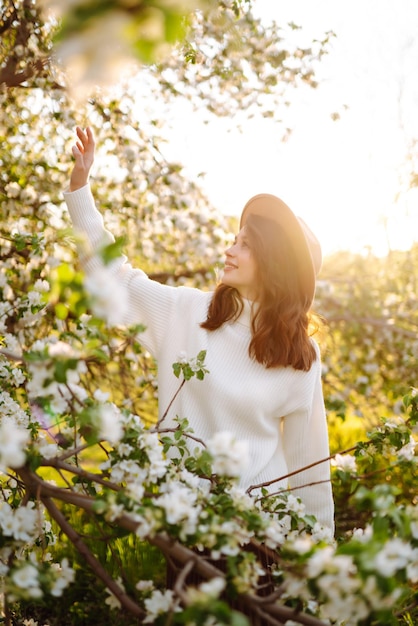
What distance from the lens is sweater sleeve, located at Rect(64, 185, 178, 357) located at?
1900mm

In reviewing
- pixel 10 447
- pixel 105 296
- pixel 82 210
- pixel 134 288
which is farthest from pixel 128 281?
pixel 105 296

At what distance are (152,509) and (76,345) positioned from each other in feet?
1.11

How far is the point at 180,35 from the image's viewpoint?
647 mm

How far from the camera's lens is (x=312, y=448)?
6.73 feet

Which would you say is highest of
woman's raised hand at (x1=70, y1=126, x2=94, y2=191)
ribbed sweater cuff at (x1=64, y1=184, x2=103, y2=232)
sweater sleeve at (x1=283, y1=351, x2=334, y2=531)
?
woman's raised hand at (x1=70, y1=126, x2=94, y2=191)

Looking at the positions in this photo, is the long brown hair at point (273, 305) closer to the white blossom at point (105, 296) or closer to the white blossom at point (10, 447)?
the white blossom at point (10, 447)

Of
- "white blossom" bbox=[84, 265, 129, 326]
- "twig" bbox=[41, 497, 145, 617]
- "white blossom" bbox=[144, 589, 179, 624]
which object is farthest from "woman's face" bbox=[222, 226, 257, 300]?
"white blossom" bbox=[84, 265, 129, 326]

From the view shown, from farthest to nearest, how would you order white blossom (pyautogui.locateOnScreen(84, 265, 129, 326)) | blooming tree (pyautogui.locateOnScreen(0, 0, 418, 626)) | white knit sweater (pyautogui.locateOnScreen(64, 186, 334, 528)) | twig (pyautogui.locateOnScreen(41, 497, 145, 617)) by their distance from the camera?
white knit sweater (pyautogui.locateOnScreen(64, 186, 334, 528)) < twig (pyautogui.locateOnScreen(41, 497, 145, 617)) < blooming tree (pyautogui.locateOnScreen(0, 0, 418, 626)) < white blossom (pyautogui.locateOnScreen(84, 265, 129, 326))

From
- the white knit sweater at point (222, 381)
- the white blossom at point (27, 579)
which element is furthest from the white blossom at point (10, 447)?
the white knit sweater at point (222, 381)

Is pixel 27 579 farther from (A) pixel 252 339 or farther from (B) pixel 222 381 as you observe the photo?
(A) pixel 252 339

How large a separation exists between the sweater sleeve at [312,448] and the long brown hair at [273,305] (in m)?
0.12

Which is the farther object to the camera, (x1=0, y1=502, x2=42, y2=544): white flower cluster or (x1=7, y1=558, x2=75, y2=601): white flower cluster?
(x1=0, y1=502, x2=42, y2=544): white flower cluster

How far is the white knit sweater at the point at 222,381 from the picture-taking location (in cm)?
188

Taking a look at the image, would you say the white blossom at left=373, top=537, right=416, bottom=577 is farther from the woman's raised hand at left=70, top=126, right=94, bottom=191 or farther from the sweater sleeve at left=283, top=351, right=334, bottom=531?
the woman's raised hand at left=70, top=126, right=94, bottom=191
